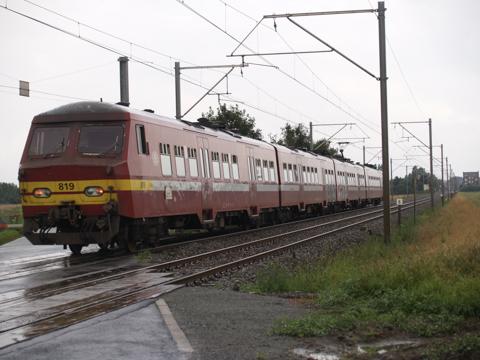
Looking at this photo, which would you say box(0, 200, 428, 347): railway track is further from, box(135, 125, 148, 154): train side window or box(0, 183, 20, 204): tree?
box(0, 183, 20, 204): tree

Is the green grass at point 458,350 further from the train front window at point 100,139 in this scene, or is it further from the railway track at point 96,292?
the train front window at point 100,139

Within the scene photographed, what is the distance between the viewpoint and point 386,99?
19688 mm

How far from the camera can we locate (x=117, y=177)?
15.5m

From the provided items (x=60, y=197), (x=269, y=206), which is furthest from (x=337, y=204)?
(x=60, y=197)

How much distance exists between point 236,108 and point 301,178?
12.0 meters

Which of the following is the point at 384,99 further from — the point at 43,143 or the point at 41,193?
the point at 41,193

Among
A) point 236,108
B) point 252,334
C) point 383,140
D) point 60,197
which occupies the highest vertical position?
point 236,108

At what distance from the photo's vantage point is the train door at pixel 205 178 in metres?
21.1

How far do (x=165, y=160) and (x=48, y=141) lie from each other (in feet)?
10.7

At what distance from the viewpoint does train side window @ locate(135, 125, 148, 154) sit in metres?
16.5

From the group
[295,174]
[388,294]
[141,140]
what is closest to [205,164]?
[141,140]

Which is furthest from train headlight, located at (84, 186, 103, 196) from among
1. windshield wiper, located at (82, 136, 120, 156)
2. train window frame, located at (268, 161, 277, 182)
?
train window frame, located at (268, 161, 277, 182)

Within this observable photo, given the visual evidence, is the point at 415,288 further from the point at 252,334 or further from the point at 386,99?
the point at 386,99

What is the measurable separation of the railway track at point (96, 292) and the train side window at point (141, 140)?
2.83m
